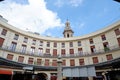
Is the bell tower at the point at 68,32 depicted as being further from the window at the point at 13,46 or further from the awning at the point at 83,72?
the awning at the point at 83,72

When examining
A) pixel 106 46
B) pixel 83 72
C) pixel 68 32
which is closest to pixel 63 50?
pixel 68 32

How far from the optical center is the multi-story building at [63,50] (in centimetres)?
2680

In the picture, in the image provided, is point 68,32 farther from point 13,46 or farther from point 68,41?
point 13,46

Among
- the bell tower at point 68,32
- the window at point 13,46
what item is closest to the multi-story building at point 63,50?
the window at point 13,46

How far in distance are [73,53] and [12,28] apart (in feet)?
60.5

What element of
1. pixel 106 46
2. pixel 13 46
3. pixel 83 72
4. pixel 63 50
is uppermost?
pixel 63 50

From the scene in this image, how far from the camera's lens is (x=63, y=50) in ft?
115

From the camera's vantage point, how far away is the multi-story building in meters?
26.8

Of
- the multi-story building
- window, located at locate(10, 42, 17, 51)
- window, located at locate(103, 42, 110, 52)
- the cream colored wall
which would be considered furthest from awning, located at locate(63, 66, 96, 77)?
window, located at locate(10, 42, 17, 51)

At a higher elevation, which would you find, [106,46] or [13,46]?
[13,46]

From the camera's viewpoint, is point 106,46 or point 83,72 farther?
point 106,46

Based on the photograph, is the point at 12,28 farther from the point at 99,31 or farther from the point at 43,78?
the point at 99,31

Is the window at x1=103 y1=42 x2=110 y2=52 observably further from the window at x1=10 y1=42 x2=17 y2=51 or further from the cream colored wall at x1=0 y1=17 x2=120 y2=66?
the window at x1=10 y1=42 x2=17 y2=51

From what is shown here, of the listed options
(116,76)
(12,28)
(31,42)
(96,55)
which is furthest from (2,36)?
(116,76)
